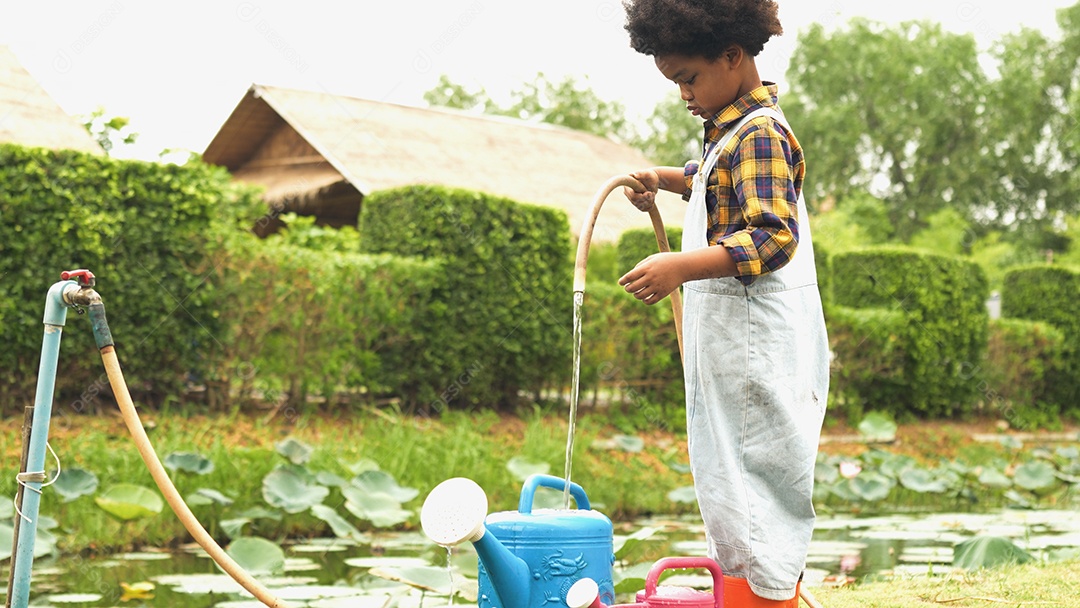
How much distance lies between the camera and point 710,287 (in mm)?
2252

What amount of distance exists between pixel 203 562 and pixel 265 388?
3179mm

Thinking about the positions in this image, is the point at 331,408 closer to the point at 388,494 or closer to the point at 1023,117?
the point at 388,494

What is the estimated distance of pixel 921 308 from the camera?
10539 mm

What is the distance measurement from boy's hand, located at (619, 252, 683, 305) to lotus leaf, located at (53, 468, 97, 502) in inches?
124

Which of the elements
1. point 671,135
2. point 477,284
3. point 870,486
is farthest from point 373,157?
point 671,135

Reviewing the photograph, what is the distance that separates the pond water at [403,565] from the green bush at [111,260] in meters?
2.45

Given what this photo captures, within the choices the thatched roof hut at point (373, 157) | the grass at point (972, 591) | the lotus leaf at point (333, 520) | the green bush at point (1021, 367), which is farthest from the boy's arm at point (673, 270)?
the green bush at point (1021, 367)

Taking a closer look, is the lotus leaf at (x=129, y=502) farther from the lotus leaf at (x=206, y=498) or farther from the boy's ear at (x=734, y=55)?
the boy's ear at (x=734, y=55)

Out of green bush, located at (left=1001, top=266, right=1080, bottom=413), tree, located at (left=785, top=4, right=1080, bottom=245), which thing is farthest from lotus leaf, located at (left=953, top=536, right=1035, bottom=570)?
tree, located at (left=785, top=4, right=1080, bottom=245)

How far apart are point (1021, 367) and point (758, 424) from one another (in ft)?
36.5

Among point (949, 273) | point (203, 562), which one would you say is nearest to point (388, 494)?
point (203, 562)

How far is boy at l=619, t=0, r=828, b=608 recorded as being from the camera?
2.15m

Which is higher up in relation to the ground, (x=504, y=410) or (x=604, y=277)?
(x=604, y=277)

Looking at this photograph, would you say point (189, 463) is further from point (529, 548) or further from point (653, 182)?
point (529, 548)
